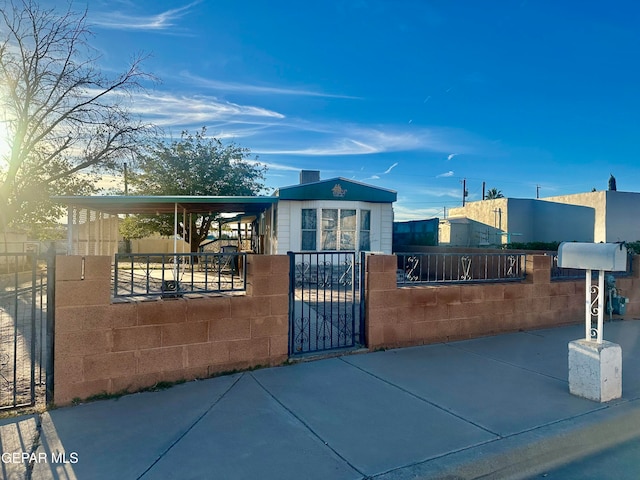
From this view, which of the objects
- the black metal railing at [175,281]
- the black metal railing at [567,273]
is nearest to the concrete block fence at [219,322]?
the black metal railing at [175,281]

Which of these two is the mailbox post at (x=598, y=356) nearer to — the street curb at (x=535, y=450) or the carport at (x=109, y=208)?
the street curb at (x=535, y=450)

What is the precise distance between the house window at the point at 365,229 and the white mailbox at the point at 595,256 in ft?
29.0

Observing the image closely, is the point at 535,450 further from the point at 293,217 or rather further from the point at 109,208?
the point at 109,208

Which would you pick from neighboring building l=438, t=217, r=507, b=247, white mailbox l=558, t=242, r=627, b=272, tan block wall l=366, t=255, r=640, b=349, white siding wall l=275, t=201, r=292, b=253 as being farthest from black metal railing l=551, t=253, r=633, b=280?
neighboring building l=438, t=217, r=507, b=247

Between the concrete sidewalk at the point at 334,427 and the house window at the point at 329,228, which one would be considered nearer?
the concrete sidewalk at the point at 334,427

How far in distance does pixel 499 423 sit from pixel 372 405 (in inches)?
46.4

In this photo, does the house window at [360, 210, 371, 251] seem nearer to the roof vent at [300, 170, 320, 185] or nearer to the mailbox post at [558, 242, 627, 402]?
the roof vent at [300, 170, 320, 185]

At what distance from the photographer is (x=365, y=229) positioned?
1331 cm

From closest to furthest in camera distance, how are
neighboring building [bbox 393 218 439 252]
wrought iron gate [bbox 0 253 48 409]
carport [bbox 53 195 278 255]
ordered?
wrought iron gate [bbox 0 253 48 409]
carport [bbox 53 195 278 255]
neighboring building [bbox 393 218 439 252]

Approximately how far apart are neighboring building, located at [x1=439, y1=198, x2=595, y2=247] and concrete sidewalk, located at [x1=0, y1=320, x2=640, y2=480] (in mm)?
20292

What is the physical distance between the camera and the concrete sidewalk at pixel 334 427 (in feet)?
9.10

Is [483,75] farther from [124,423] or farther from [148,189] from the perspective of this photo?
[148,189]

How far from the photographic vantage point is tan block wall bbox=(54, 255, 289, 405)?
3795 millimetres

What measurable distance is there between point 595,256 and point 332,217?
365 inches
